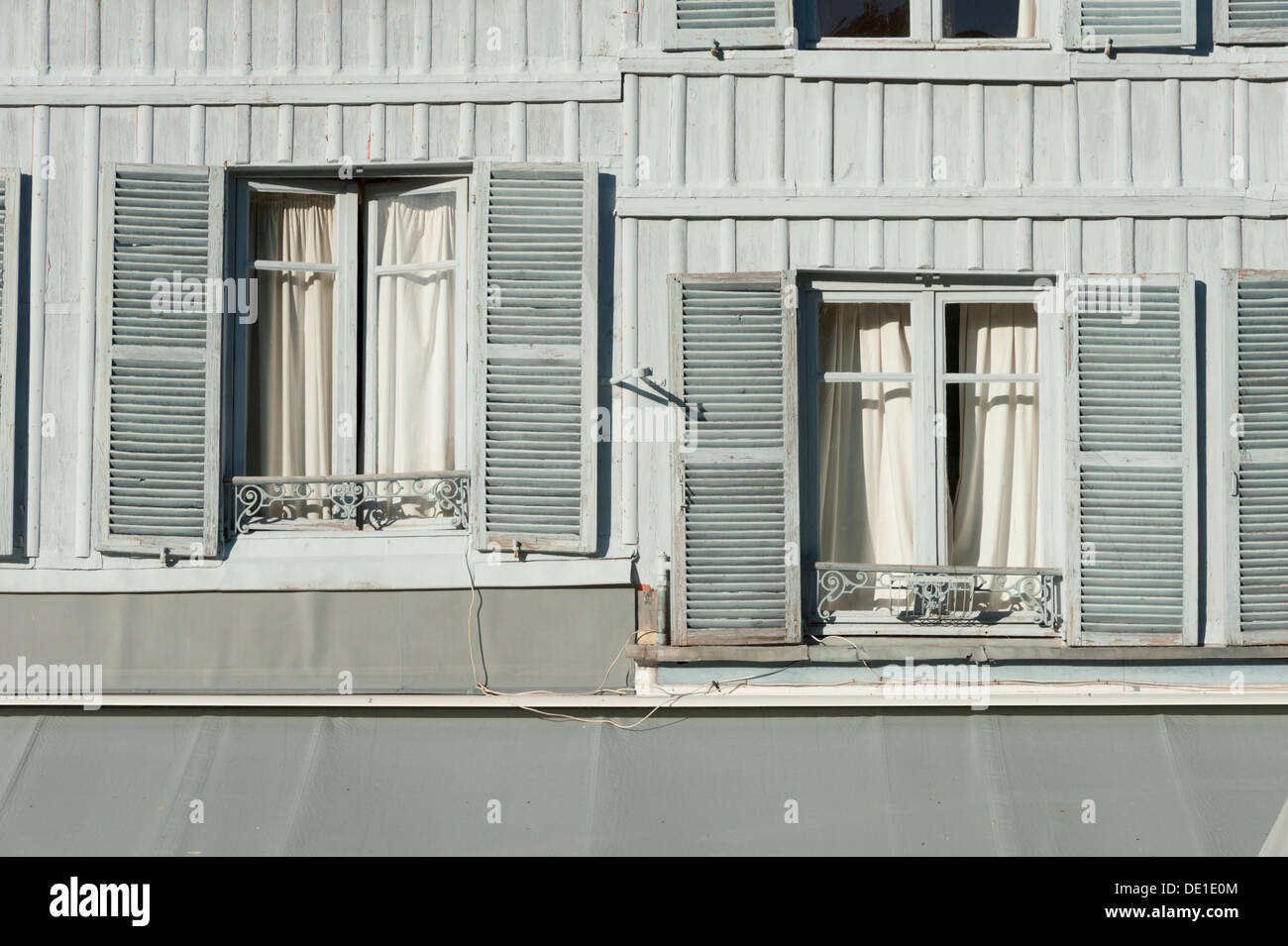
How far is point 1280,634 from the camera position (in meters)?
6.20

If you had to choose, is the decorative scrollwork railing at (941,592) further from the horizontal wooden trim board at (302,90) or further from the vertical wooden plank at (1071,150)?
the horizontal wooden trim board at (302,90)

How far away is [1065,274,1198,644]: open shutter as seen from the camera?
20.4 ft

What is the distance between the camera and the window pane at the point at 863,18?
21.5ft

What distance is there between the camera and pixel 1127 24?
6.38 metres

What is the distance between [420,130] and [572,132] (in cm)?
70

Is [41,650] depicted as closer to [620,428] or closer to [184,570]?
[184,570]

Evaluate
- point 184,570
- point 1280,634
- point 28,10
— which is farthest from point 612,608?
point 28,10

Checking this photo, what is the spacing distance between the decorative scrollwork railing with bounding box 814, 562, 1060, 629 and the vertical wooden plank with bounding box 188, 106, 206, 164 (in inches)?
136

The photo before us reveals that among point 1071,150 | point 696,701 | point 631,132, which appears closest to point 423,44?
point 631,132

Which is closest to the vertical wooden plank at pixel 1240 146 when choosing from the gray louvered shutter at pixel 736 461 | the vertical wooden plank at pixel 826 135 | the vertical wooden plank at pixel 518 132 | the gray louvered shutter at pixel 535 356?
the vertical wooden plank at pixel 826 135

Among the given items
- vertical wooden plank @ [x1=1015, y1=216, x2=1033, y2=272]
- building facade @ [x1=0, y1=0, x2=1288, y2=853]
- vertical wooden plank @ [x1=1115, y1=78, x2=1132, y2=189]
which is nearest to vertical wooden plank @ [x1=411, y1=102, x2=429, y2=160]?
building facade @ [x1=0, y1=0, x2=1288, y2=853]

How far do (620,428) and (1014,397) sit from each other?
6.22ft

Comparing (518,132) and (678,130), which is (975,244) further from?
(518,132)

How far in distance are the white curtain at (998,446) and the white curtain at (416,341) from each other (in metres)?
2.45
